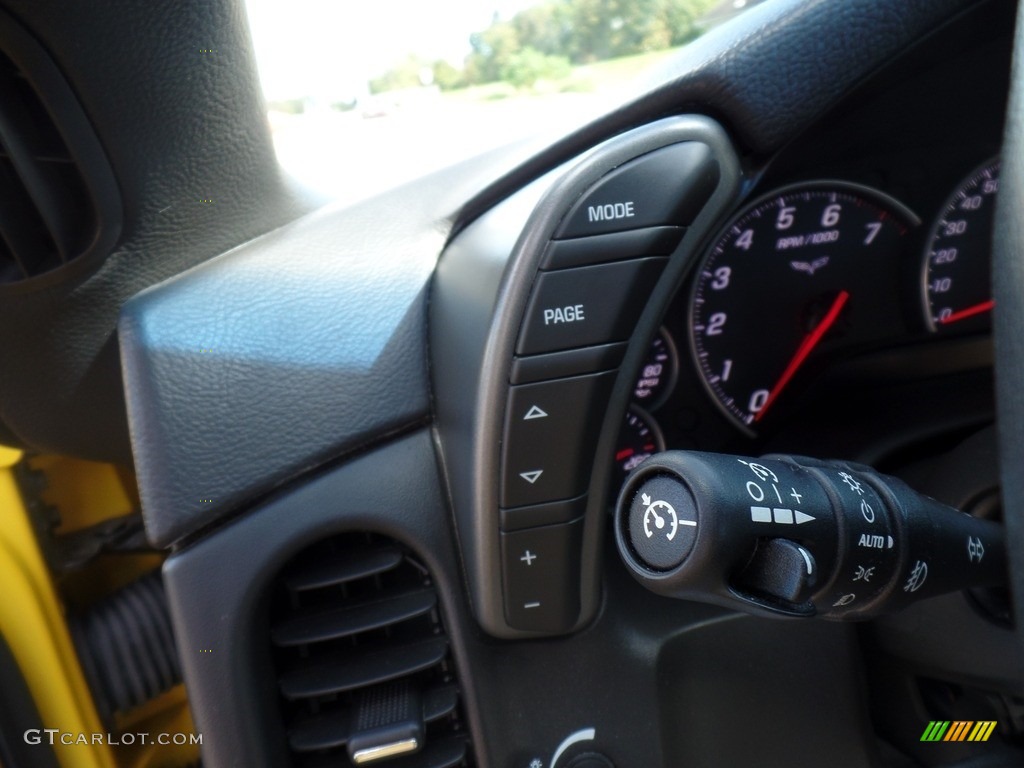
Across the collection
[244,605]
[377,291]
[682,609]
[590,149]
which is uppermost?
[590,149]

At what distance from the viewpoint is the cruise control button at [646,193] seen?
79 centimetres

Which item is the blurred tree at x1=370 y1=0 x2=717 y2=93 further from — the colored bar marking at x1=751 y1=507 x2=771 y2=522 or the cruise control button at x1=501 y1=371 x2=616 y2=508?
the colored bar marking at x1=751 y1=507 x2=771 y2=522

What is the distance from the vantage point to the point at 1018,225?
56 centimetres

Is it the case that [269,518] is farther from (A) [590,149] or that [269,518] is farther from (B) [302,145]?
(B) [302,145]

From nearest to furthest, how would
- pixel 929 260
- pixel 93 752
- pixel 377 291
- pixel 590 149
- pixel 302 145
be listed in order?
1. pixel 590 149
2. pixel 377 291
3. pixel 93 752
4. pixel 929 260
5. pixel 302 145

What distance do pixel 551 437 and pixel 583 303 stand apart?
5.1 inches

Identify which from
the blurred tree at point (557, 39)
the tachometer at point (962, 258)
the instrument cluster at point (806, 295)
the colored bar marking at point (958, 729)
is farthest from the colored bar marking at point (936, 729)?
the blurred tree at point (557, 39)

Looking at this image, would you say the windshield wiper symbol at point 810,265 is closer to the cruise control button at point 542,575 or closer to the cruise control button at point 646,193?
the cruise control button at point 646,193

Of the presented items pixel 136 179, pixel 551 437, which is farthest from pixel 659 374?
pixel 136 179

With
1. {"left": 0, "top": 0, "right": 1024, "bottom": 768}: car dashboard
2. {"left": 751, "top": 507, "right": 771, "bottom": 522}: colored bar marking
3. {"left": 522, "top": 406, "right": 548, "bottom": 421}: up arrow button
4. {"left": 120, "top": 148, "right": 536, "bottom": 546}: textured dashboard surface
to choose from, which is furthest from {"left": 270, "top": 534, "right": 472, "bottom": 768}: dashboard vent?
{"left": 751, "top": 507, "right": 771, "bottom": 522}: colored bar marking

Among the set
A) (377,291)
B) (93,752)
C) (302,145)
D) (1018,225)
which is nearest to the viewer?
(1018,225)

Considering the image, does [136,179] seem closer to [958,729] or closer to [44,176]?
[44,176]

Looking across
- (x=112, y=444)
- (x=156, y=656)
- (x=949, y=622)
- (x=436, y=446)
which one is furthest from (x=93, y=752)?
(x=949, y=622)

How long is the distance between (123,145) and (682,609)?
78 cm
